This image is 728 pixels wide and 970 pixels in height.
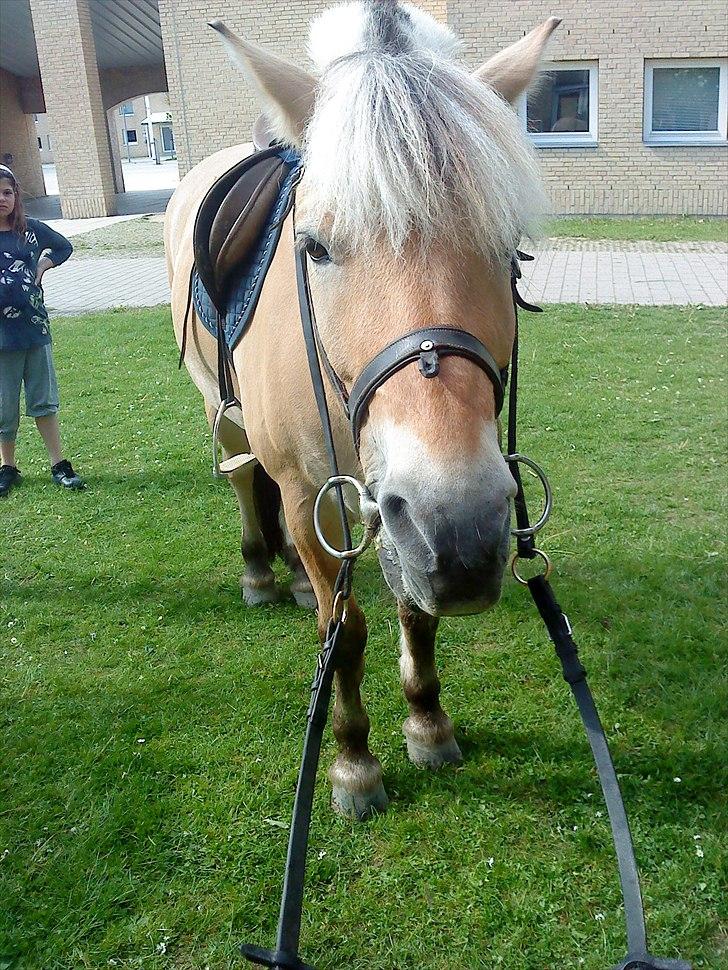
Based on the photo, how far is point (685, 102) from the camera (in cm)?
1634

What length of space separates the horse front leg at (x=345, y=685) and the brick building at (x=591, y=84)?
45.4ft

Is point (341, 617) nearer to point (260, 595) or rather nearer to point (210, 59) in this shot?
point (260, 595)

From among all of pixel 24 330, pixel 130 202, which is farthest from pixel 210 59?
pixel 24 330

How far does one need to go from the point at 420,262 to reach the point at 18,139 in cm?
3154

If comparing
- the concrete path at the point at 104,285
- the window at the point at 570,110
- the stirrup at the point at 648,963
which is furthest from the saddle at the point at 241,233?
the window at the point at 570,110

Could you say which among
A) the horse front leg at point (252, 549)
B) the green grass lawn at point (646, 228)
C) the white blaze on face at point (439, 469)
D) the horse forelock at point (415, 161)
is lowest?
the horse front leg at point (252, 549)

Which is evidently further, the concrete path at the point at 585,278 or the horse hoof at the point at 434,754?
the concrete path at the point at 585,278

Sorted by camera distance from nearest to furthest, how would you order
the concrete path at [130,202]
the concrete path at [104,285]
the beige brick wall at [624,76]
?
the concrete path at [104,285]
the beige brick wall at [624,76]
the concrete path at [130,202]

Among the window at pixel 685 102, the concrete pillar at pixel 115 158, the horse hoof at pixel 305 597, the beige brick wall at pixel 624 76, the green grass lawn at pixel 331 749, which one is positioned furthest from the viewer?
the concrete pillar at pixel 115 158

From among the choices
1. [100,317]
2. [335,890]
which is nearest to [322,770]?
[335,890]

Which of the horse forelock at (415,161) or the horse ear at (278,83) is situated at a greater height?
the horse ear at (278,83)

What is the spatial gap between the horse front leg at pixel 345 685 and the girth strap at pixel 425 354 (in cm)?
104

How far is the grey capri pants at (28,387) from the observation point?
5512 mm

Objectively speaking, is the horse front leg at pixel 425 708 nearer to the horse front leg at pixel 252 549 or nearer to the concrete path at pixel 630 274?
the horse front leg at pixel 252 549
